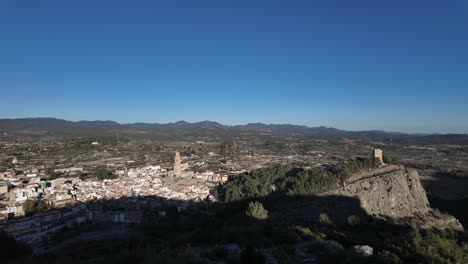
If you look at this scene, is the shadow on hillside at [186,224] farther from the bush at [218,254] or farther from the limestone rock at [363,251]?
the limestone rock at [363,251]

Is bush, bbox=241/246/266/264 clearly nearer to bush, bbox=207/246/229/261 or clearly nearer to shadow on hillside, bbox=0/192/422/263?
bush, bbox=207/246/229/261

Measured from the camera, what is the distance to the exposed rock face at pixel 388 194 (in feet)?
91.6

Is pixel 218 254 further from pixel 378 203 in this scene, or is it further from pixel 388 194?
pixel 388 194

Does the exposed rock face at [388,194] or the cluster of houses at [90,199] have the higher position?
the exposed rock face at [388,194]

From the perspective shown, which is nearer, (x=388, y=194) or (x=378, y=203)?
(x=378, y=203)

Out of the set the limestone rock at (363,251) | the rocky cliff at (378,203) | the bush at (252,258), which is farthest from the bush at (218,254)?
the rocky cliff at (378,203)

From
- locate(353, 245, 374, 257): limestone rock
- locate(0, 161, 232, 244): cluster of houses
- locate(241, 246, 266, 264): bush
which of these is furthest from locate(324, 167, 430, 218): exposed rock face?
locate(241, 246, 266, 264): bush

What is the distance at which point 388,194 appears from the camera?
29.4 m

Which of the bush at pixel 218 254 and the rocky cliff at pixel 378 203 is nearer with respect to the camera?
the bush at pixel 218 254

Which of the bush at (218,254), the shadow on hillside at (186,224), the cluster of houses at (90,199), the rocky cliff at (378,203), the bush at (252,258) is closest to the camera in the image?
the bush at (252,258)

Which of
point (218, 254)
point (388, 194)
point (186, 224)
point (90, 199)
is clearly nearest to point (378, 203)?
point (388, 194)

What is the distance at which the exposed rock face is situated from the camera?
27930mm

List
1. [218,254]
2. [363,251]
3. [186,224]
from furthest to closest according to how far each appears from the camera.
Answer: [186,224]
[218,254]
[363,251]

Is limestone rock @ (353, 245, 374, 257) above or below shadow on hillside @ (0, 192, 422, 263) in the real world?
above
